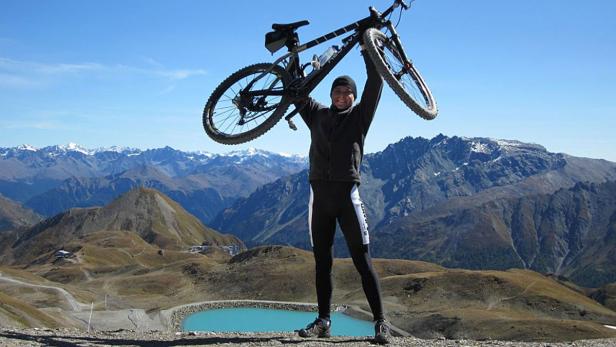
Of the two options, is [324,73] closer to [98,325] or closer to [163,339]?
[163,339]

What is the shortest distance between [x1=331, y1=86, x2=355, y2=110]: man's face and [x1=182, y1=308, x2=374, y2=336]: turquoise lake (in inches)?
2822

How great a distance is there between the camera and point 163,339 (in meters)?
13.4

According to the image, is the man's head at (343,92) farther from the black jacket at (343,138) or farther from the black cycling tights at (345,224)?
the black cycling tights at (345,224)

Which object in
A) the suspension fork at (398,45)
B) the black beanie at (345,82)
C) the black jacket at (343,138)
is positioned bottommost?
the black jacket at (343,138)

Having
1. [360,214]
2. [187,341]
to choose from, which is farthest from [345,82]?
[187,341]

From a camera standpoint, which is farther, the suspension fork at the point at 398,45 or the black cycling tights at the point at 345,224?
the suspension fork at the point at 398,45

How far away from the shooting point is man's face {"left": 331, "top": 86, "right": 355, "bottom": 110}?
1193 centimetres

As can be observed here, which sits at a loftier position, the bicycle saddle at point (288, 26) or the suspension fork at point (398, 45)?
the bicycle saddle at point (288, 26)

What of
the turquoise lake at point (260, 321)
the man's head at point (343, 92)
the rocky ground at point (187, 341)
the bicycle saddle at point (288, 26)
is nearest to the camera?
the rocky ground at point (187, 341)

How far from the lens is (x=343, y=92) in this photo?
39.1 feet

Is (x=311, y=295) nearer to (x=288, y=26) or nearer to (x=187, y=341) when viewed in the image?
(x=288, y=26)

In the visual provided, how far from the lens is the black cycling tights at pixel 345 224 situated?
11.4 meters

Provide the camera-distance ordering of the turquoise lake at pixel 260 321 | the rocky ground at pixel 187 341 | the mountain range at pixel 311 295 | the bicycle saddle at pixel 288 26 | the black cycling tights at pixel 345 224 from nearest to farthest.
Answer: the black cycling tights at pixel 345 224 < the rocky ground at pixel 187 341 < the bicycle saddle at pixel 288 26 < the mountain range at pixel 311 295 < the turquoise lake at pixel 260 321

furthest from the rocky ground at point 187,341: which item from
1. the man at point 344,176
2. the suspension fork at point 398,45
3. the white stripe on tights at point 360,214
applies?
the suspension fork at point 398,45
